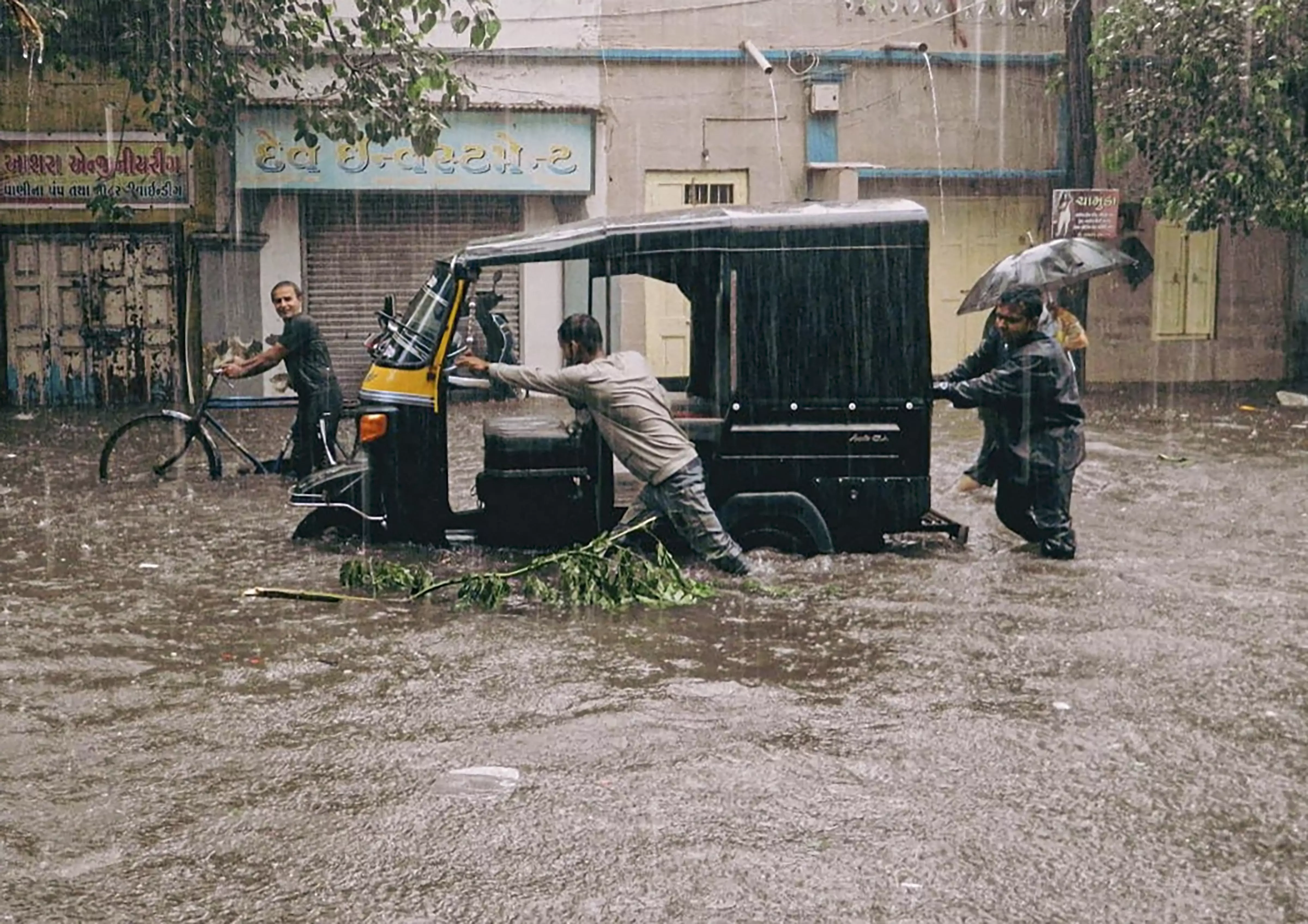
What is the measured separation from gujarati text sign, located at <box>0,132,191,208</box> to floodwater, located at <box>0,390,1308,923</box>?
939cm

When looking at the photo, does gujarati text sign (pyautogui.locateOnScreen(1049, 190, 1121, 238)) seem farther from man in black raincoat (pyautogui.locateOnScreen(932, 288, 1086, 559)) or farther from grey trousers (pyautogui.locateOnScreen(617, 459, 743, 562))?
grey trousers (pyautogui.locateOnScreen(617, 459, 743, 562))

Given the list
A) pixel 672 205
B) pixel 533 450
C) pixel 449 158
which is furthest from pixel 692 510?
pixel 672 205

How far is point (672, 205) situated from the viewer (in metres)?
20.7

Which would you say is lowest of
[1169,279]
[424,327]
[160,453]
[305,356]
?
[160,453]

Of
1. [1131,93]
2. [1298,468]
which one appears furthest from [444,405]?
[1131,93]

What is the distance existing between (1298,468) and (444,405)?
7.94m

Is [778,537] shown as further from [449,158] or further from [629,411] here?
[449,158]

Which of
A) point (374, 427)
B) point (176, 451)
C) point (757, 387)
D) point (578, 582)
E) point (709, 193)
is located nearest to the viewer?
point (578, 582)

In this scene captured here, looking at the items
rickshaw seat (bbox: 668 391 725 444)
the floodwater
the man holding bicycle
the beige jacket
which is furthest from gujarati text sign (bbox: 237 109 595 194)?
the beige jacket

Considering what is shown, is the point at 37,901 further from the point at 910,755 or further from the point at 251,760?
the point at 910,755

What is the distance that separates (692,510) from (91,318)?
12.4m

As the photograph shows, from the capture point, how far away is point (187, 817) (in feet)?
17.5

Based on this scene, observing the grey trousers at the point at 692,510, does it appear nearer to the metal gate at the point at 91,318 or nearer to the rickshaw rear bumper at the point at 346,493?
the rickshaw rear bumper at the point at 346,493

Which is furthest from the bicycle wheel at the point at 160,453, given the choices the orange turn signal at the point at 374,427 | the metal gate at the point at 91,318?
the metal gate at the point at 91,318
